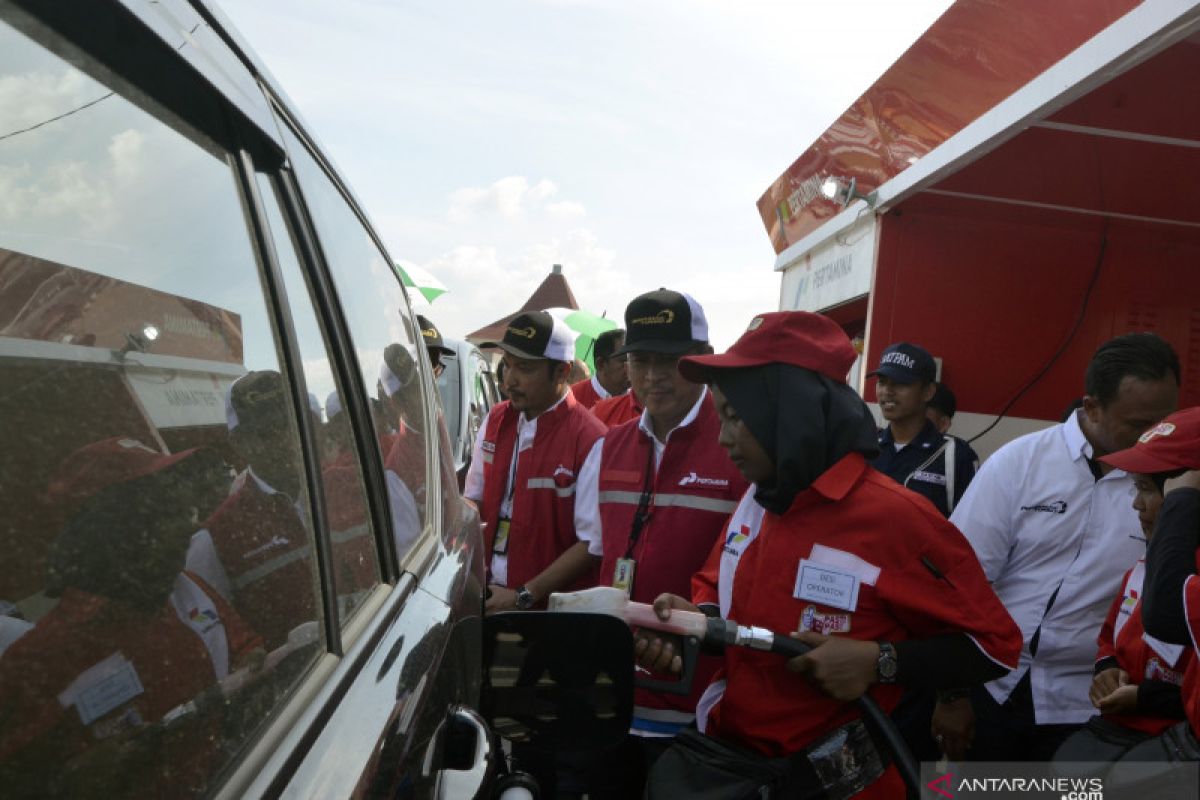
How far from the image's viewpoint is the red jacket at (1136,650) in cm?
279

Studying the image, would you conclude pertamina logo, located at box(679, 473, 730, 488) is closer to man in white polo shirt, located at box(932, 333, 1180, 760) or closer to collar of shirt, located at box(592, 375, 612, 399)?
man in white polo shirt, located at box(932, 333, 1180, 760)

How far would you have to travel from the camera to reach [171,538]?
0.90 metres

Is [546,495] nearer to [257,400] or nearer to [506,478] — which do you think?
[506,478]

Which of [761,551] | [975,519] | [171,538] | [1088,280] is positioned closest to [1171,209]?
[1088,280]

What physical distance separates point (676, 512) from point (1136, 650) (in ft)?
4.57

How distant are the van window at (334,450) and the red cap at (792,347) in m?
1.06

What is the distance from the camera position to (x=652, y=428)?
11.5 feet

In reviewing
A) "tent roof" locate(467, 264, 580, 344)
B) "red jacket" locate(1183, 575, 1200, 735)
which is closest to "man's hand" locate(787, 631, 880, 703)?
"red jacket" locate(1183, 575, 1200, 735)

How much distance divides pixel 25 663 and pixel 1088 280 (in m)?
5.46

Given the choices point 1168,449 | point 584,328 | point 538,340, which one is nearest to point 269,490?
point 1168,449

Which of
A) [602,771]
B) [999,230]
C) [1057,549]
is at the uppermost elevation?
[999,230]

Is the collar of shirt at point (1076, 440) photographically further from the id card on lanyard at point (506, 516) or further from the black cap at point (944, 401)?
the id card on lanyard at point (506, 516)

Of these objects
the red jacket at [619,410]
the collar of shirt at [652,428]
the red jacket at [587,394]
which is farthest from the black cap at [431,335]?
the collar of shirt at [652,428]

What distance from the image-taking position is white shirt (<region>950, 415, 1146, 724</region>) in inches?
135
